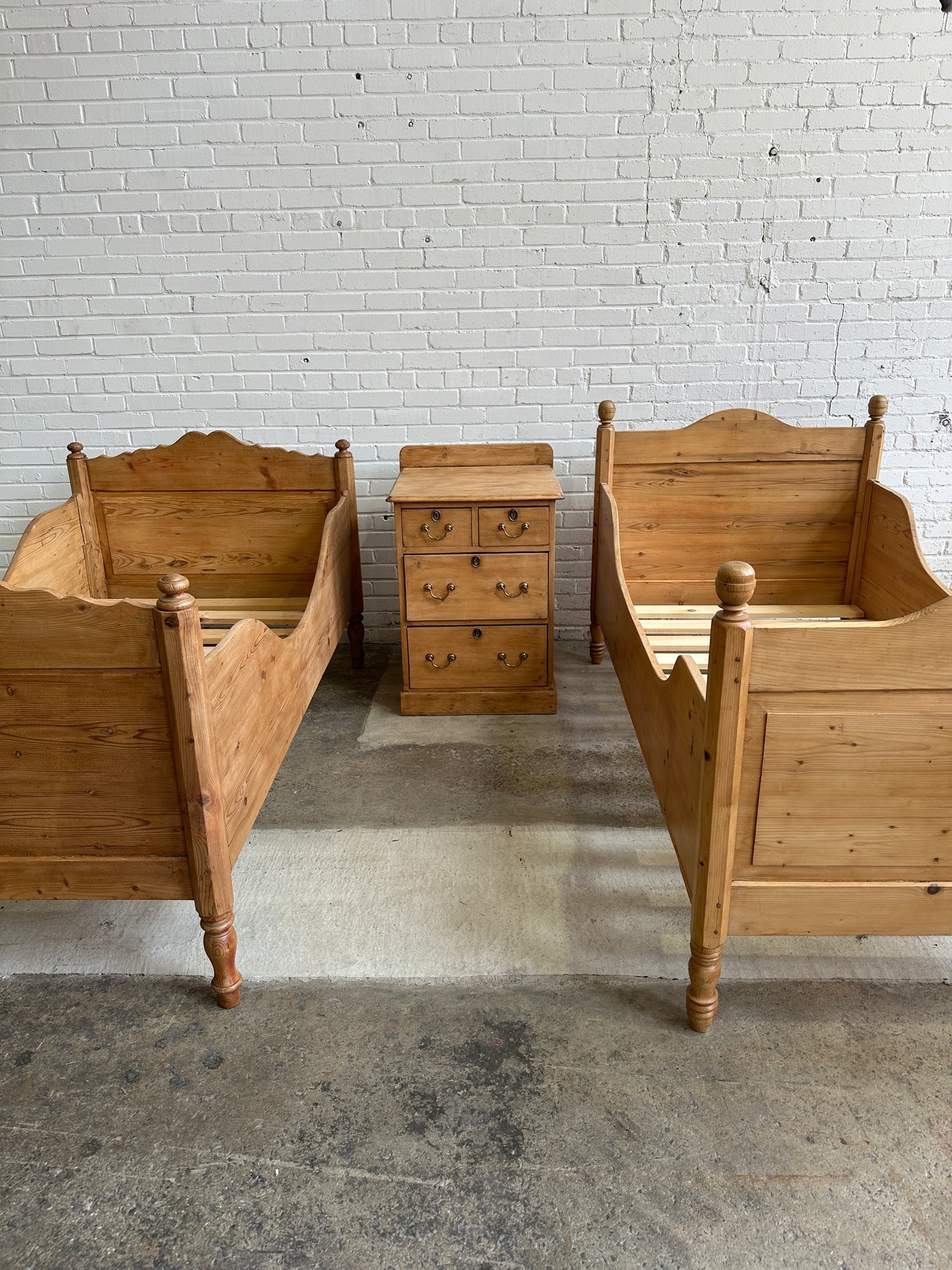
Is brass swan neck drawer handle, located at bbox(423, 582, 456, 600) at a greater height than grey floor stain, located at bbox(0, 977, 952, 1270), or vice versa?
brass swan neck drawer handle, located at bbox(423, 582, 456, 600)

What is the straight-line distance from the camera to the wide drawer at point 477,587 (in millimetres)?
2928

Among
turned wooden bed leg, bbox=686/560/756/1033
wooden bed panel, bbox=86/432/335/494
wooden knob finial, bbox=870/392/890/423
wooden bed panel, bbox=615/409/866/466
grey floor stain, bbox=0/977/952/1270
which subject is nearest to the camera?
grey floor stain, bbox=0/977/952/1270

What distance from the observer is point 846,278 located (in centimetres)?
319

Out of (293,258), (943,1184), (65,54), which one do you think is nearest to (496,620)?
(293,258)

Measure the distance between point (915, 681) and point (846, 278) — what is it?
86.3 inches

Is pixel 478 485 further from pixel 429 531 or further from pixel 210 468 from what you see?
pixel 210 468

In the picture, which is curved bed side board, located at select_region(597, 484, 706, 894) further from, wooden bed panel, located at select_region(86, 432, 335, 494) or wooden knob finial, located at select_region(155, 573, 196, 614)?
wooden bed panel, located at select_region(86, 432, 335, 494)

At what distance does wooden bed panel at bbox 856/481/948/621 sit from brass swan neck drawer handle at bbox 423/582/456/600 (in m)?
1.26

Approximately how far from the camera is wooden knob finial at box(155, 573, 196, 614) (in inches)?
61.1

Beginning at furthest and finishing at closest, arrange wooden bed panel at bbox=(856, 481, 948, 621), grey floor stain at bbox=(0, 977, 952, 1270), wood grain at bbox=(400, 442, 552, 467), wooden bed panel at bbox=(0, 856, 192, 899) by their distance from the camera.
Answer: wood grain at bbox=(400, 442, 552, 467)
wooden bed panel at bbox=(856, 481, 948, 621)
wooden bed panel at bbox=(0, 856, 192, 899)
grey floor stain at bbox=(0, 977, 952, 1270)

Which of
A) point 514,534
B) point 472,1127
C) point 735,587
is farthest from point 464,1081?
A: point 514,534

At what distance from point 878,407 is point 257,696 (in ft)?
6.72

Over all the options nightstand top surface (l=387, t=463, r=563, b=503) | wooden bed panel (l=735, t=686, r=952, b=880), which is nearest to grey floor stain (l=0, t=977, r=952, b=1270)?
wooden bed panel (l=735, t=686, r=952, b=880)

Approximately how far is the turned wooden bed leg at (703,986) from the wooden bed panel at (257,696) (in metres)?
0.92
